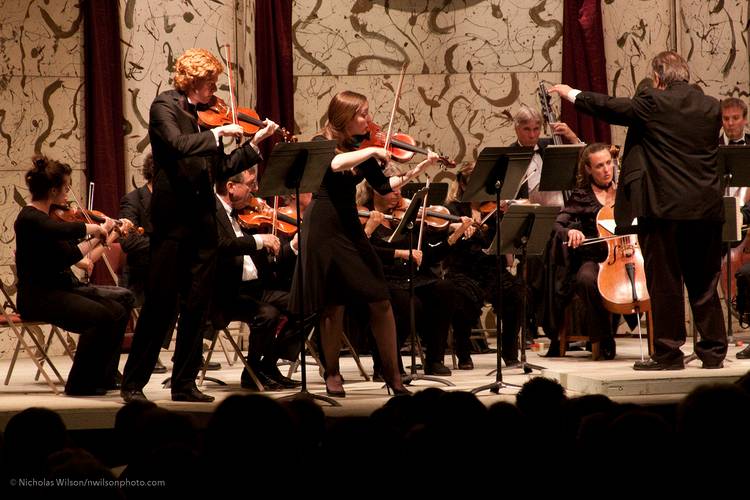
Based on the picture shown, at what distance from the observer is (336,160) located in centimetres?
505

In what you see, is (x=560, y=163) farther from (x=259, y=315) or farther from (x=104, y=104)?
(x=104, y=104)

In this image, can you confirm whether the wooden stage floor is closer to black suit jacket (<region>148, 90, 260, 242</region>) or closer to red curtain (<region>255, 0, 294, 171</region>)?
black suit jacket (<region>148, 90, 260, 242</region>)

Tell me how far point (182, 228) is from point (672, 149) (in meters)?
2.49

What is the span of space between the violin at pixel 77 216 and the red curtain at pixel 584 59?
159 inches

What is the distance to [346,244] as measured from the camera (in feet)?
17.1

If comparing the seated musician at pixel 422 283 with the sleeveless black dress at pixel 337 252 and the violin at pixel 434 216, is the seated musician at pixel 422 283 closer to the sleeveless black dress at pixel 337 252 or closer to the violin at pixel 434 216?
the violin at pixel 434 216

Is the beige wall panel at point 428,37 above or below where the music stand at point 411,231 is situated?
above

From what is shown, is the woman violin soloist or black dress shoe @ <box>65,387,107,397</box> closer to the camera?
the woman violin soloist

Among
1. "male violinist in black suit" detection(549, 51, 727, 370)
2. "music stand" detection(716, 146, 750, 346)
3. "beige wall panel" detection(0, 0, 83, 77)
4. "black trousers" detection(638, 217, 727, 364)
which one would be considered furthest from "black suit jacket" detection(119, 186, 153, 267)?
"music stand" detection(716, 146, 750, 346)

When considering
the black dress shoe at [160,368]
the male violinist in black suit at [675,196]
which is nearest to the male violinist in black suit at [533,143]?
the male violinist in black suit at [675,196]

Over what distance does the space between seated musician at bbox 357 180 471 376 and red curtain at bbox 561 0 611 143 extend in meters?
2.72

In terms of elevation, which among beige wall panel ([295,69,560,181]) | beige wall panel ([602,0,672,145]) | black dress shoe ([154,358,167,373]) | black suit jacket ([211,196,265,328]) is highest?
beige wall panel ([602,0,672,145])

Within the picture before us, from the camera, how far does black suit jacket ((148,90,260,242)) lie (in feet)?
16.3

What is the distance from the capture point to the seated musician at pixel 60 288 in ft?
18.1
